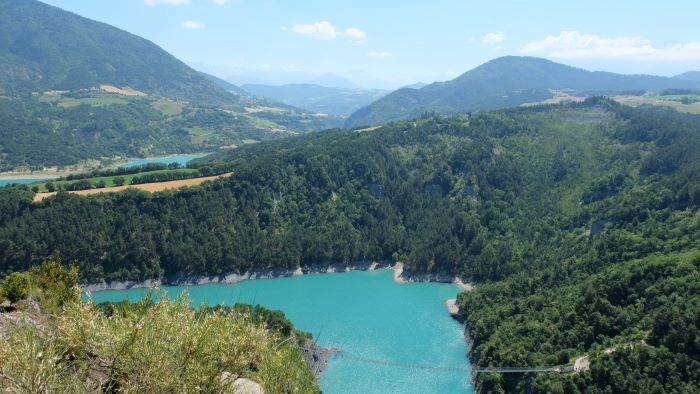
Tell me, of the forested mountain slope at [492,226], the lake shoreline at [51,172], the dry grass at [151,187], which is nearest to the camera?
the forested mountain slope at [492,226]

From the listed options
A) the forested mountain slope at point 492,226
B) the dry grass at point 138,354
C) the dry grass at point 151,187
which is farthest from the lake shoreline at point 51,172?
the dry grass at point 138,354

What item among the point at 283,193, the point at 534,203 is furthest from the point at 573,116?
the point at 283,193

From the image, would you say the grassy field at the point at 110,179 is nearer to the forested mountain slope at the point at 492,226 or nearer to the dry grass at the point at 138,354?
the forested mountain slope at the point at 492,226

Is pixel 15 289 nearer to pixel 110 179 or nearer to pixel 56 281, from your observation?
pixel 56 281

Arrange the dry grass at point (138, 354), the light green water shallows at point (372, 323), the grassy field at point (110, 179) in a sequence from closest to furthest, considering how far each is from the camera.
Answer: the dry grass at point (138, 354)
the light green water shallows at point (372, 323)
the grassy field at point (110, 179)

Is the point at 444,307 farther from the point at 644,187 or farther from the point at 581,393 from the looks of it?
the point at 644,187

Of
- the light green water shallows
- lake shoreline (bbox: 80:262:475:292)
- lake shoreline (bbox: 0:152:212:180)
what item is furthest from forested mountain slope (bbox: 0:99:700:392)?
lake shoreline (bbox: 0:152:212:180)

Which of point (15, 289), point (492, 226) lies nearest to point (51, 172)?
point (492, 226)
